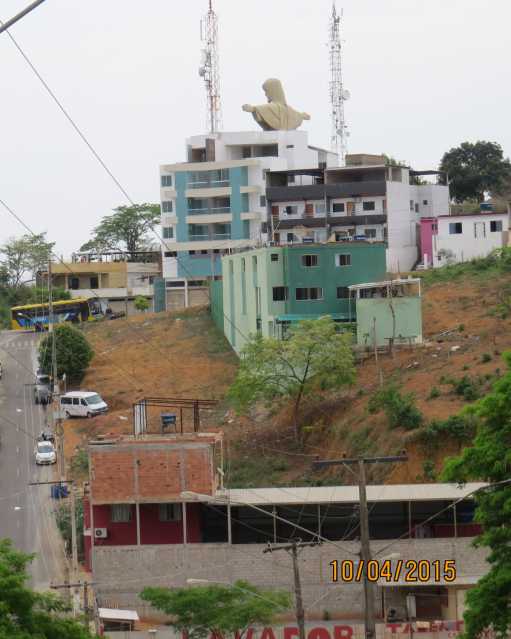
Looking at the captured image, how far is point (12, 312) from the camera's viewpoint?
9469 centimetres

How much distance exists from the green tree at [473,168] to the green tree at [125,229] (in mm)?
28101

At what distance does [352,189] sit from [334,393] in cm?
3636

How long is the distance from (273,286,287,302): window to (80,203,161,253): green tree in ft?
207

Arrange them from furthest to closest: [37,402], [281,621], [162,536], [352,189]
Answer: [352,189]
[37,402]
[162,536]
[281,621]

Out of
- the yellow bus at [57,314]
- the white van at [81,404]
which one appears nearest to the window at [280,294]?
the white van at [81,404]

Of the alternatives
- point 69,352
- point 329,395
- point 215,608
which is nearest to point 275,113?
point 69,352

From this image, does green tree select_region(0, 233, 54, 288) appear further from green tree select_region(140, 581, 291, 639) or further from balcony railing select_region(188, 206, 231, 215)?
green tree select_region(140, 581, 291, 639)

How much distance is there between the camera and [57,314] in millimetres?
90062

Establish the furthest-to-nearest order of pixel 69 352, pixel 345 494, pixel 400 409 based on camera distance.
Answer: pixel 69 352, pixel 400 409, pixel 345 494

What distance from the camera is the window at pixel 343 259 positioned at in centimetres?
6022

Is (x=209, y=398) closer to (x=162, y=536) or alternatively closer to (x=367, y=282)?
(x=367, y=282)

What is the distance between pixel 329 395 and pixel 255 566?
16.2 metres

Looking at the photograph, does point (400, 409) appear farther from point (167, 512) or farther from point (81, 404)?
point (81, 404)

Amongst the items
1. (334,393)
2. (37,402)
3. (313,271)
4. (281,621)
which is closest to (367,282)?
(313,271)
